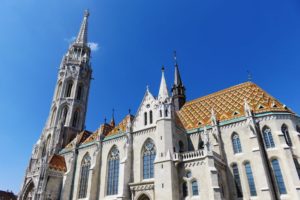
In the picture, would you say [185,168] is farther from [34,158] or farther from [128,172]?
[34,158]

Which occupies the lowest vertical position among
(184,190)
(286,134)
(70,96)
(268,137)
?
(184,190)

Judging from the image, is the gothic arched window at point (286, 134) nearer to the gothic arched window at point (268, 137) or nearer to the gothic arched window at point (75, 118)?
the gothic arched window at point (268, 137)

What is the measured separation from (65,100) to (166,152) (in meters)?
27.3

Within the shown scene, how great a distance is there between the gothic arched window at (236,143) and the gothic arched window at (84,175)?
19689 millimetres

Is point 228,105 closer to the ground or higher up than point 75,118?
closer to the ground

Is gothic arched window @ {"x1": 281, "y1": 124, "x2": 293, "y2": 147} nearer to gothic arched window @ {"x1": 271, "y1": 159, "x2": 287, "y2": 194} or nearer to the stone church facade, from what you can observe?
the stone church facade

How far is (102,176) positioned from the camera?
29.2 meters

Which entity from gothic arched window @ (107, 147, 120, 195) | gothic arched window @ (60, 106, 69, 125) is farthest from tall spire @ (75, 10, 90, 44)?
gothic arched window @ (107, 147, 120, 195)

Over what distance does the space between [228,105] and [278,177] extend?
34.9 ft

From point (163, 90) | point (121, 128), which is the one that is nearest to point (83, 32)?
point (121, 128)

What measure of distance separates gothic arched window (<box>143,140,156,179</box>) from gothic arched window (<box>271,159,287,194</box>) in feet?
39.7

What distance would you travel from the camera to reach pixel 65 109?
42969 mm

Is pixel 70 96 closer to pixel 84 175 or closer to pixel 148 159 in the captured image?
pixel 84 175

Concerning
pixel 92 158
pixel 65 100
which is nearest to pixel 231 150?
pixel 92 158
